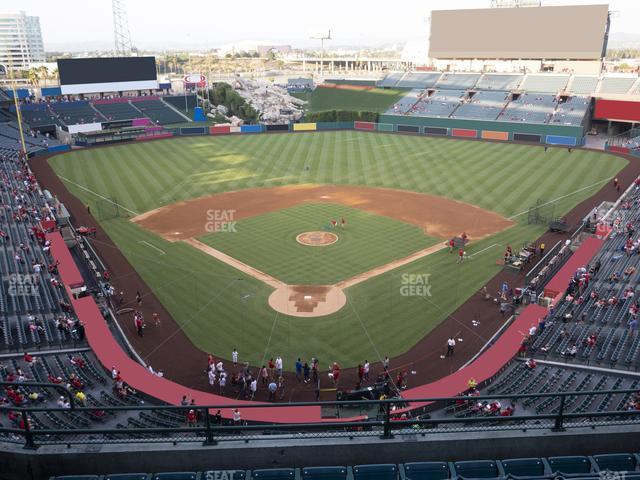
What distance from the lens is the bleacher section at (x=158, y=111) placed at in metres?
93.9

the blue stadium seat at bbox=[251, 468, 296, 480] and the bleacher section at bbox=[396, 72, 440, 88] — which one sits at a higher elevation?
the bleacher section at bbox=[396, 72, 440, 88]

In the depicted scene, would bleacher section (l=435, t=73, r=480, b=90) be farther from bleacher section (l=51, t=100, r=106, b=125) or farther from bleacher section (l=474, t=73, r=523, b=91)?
bleacher section (l=51, t=100, r=106, b=125)

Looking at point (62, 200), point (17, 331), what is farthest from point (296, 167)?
point (17, 331)

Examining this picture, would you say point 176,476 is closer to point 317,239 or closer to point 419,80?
point 317,239

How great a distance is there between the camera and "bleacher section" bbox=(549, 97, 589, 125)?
7381 centimetres

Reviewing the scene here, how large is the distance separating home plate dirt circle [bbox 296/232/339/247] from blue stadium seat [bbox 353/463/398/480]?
29.5m

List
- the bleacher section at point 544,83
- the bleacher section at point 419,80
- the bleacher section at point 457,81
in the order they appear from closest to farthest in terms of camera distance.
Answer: the bleacher section at point 544,83
the bleacher section at point 457,81
the bleacher section at point 419,80

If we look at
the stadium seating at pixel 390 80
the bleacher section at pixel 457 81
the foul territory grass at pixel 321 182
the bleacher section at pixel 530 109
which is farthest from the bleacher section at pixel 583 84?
the stadium seating at pixel 390 80

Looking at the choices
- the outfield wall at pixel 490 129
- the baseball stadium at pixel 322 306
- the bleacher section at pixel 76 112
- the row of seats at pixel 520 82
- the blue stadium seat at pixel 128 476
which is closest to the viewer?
the blue stadium seat at pixel 128 476

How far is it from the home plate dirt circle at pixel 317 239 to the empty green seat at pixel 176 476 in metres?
29.6

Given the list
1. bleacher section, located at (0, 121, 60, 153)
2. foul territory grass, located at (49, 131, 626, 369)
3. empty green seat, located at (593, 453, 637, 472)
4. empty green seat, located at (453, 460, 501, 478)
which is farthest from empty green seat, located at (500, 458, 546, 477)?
bleacher section, located at (0, 121, 60, 153)

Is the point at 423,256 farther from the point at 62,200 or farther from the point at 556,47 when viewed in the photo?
the point at 556,47

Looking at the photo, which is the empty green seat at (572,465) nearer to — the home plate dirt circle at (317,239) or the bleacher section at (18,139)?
the home plate dirt circle at (317,239)

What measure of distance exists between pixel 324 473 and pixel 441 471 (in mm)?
1617
